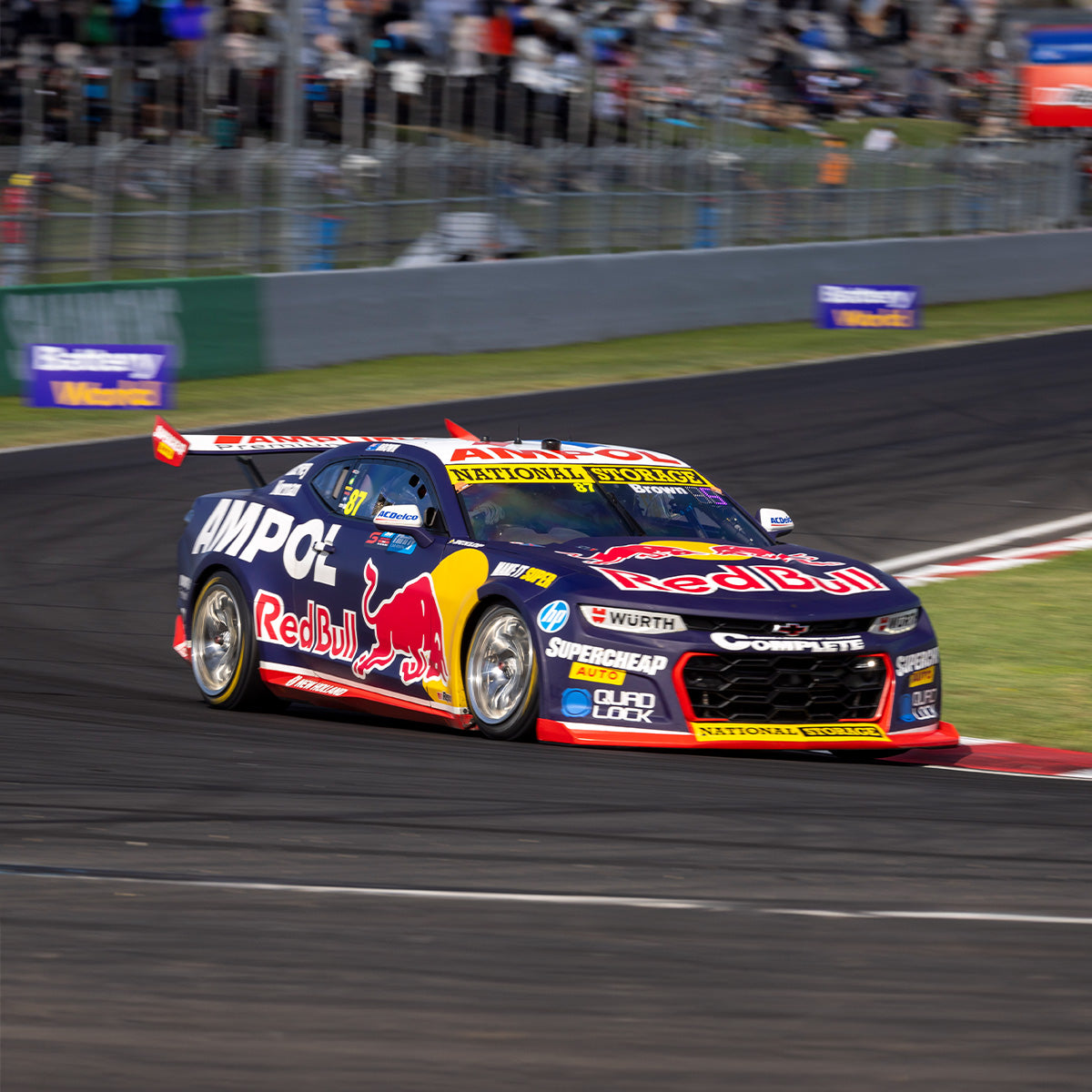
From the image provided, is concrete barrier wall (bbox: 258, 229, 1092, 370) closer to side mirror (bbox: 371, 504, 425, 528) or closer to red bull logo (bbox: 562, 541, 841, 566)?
side mirror (bbox: 371, 504, 425, 528)

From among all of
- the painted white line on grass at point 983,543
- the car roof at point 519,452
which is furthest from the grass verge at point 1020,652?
the car roof at point 519,452

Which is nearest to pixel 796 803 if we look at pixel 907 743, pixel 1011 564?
pixel 907 743

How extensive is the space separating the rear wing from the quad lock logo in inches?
93.1

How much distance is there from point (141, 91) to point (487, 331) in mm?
5369

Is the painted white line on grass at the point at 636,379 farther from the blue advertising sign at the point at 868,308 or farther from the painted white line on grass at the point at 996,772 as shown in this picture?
the painted white line on grass at the point at 996,772

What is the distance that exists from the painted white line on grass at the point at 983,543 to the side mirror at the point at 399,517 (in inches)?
215

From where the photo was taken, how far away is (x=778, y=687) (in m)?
7.96

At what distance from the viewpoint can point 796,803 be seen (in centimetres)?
678

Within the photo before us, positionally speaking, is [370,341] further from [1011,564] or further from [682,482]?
[682,482]

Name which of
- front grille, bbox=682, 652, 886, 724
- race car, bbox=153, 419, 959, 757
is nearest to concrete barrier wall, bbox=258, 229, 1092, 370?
race car, bbox=153, 419, 959, 757

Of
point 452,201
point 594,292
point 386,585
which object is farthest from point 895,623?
point 594,292

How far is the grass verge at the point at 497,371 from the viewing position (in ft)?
65.6

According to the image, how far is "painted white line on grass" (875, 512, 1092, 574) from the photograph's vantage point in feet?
45.8

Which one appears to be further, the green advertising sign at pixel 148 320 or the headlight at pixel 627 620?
the green advertising sign at pixel 148 320
